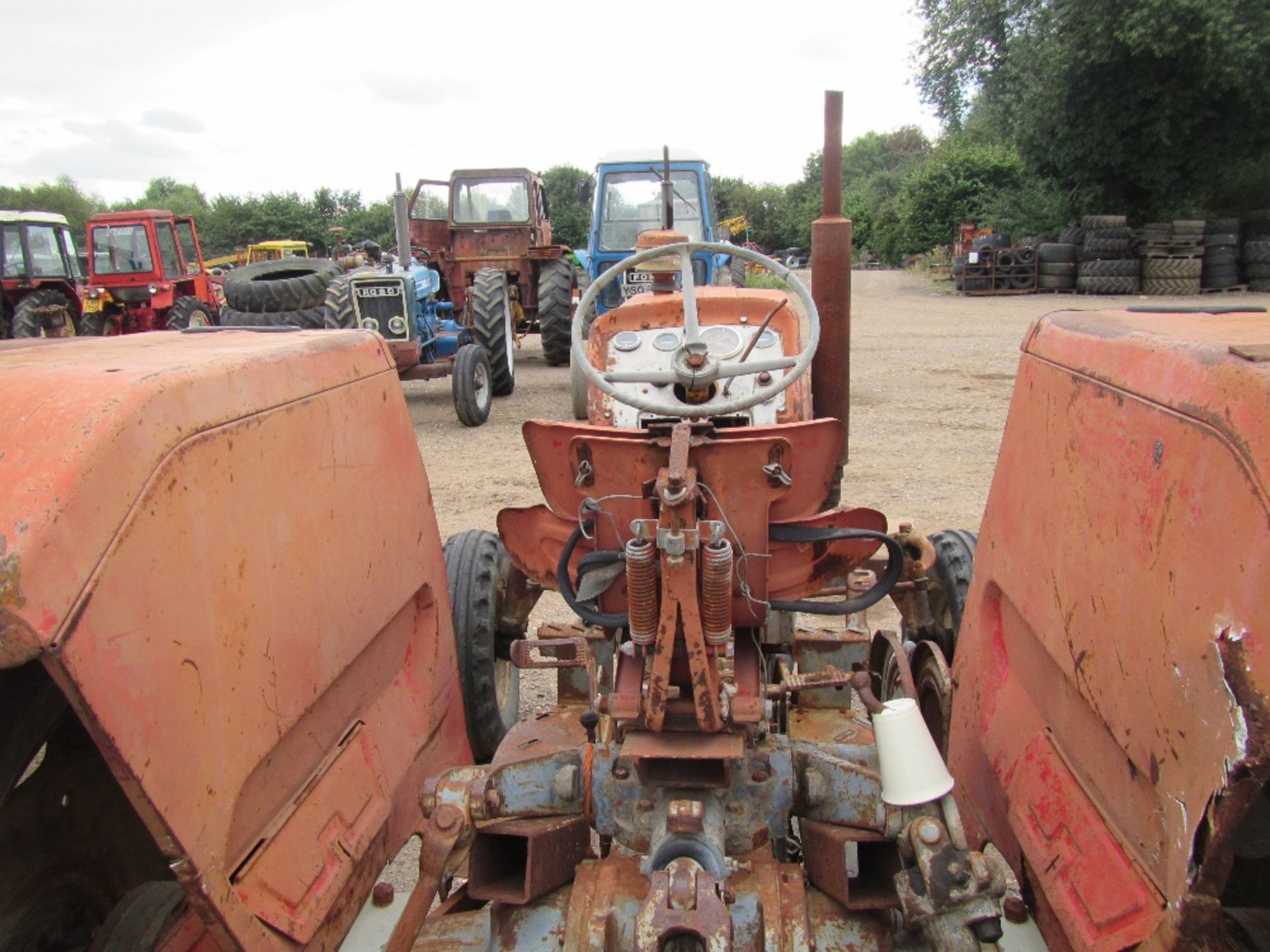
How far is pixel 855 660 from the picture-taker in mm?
2834

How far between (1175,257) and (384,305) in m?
15.0

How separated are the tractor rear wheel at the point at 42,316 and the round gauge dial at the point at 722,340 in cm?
1186

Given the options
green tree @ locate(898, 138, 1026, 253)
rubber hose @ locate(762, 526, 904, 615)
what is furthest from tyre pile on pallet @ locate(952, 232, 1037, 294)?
rubber hose @ locate(762, 526, 904, 615)

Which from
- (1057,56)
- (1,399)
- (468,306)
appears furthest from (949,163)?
(1,399)

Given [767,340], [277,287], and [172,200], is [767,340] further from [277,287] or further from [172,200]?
[172,200]

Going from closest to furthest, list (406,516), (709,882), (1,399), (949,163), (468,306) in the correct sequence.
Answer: (1,399) < (709,882) < (406,516) < (468,306) < (949,163)

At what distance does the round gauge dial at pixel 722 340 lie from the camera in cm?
317

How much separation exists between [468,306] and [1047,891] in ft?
28.4

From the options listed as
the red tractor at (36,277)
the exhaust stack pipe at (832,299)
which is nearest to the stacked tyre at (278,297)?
the red tractor at (36,277)

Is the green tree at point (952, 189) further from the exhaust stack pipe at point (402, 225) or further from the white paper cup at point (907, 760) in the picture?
the white paper cup at point (907, 760)

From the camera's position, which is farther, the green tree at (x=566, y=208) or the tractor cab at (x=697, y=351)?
the green tree at (x=566, y=208)

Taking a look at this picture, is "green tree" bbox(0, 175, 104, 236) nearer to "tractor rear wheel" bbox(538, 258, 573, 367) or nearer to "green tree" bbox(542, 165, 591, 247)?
"green tree" bbox(542, 165, 591, 247)

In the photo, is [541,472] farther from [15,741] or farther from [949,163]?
[949,163]

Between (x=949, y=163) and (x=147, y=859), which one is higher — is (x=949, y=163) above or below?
above
